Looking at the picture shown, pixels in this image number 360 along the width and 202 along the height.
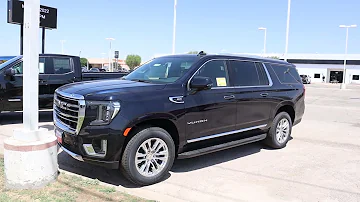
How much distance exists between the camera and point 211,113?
547cm

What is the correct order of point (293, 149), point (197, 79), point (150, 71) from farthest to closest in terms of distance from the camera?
point (293, 149)
point (150, 71)
point (197, 79)

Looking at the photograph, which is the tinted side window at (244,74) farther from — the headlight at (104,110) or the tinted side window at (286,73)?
the headlight at (104,110)

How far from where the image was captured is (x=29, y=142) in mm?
4191

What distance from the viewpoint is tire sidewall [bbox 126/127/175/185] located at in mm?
4535

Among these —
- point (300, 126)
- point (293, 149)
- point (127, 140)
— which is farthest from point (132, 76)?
point (300, 126)

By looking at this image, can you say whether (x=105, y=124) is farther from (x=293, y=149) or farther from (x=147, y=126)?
(x=293, y=149)

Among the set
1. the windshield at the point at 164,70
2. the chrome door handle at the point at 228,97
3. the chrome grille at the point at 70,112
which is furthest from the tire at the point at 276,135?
the chrome grille at the point at 70,112

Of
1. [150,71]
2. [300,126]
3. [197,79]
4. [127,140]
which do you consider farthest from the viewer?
[300,126]

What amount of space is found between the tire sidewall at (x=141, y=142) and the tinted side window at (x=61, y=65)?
5.89m

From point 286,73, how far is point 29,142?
5571 mm

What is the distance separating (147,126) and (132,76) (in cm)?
163

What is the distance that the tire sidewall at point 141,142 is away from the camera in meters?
4.54

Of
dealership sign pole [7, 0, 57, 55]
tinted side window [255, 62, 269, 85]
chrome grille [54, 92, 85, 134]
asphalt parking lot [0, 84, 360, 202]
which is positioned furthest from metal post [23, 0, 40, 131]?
dealership sign pole [7, 0, 57, 55]

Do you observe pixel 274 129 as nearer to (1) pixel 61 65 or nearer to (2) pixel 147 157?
(2) pixel 147 157
